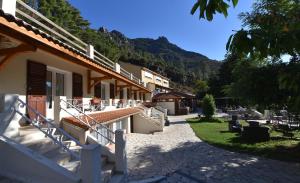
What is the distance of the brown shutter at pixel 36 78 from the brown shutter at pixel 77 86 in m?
2.16

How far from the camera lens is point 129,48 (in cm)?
10675

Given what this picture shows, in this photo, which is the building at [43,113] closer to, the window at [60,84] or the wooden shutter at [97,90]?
the window at [60,84]

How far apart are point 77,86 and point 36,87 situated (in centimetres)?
303

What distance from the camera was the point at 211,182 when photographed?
25.9 feet

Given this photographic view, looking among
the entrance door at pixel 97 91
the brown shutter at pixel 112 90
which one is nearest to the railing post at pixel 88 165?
the entrance door at pixel 97 91

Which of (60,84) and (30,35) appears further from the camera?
(60,84)

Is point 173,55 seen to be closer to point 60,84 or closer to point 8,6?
point 60,84

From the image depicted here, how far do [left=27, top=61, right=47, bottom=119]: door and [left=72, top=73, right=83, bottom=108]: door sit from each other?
206 cm

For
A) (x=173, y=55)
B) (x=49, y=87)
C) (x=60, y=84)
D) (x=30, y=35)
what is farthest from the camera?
(x=173, y=55)

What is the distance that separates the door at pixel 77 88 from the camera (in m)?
10.3

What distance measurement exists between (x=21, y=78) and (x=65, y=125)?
2.10 metres

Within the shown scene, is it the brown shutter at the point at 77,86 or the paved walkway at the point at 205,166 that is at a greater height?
the brown shutter at the point at 77,86

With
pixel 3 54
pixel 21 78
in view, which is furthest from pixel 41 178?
pixel 21 78

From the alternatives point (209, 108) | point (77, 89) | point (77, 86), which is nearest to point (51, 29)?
point (77, 86)
